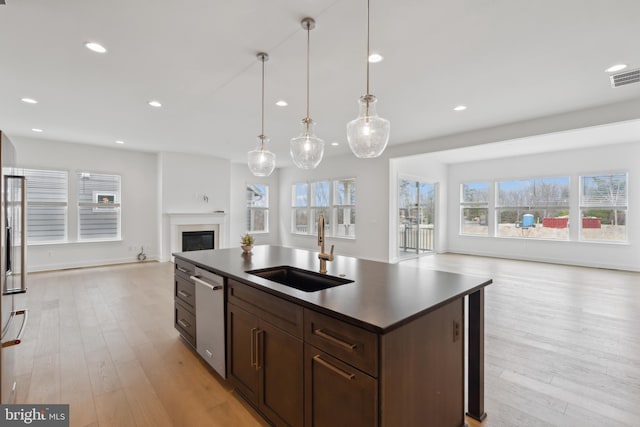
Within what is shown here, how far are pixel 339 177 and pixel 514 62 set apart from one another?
5351 mm

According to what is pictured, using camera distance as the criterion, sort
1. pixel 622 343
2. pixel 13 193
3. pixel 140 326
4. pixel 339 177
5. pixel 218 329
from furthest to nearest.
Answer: pixel 339 177
pixel 140 326
pixel 622 343
pixel 218 329
pixel 13 193

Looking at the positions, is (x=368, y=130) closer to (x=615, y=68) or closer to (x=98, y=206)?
(x=615, y=68)

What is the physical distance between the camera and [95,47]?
2.66 m

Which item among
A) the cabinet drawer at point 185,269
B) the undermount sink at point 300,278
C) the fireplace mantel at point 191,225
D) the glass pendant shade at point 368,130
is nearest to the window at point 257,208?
the fireplace mantel at point 191,225

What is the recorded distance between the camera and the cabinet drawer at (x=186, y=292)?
2.58 m

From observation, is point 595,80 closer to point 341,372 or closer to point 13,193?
point 341,372

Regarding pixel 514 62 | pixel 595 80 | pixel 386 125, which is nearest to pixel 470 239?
pixel 595 80

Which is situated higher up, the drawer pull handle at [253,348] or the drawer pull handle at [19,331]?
the drawer pull handle at [19,331]

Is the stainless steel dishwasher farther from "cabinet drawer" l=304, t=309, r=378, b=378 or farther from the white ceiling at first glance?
the white ceiling

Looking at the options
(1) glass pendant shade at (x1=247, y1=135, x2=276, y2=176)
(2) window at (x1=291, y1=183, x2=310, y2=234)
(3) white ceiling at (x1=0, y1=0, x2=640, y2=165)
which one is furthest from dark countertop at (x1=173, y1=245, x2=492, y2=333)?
(2) window at (x1=291, y1=183, x2=310, y2=234)

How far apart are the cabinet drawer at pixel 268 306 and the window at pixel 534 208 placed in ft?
26.8

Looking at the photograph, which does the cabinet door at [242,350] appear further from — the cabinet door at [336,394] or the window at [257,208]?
the window at [257,208]

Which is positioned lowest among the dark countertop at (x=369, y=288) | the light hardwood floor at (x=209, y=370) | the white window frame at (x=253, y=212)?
the light hardwood floor at (x=209, y=370)

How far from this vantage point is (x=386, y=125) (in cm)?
233
